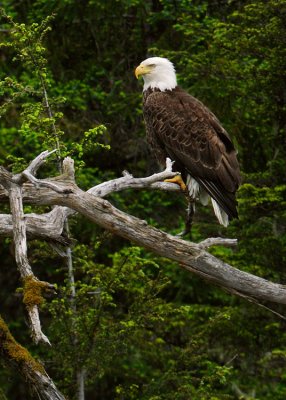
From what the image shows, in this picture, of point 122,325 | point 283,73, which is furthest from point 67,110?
point 122,325

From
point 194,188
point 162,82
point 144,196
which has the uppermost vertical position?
point 162,82

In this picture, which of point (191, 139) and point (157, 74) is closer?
point (191, 139)

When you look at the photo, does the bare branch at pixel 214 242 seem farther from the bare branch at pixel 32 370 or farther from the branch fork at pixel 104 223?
the bare branch at pixel 32 370

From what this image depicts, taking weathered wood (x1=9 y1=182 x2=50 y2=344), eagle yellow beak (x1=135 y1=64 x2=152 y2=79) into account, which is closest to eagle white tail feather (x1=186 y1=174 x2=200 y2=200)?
eagle yellow beak (x1=135 y1=64 x2=152 y2=79)

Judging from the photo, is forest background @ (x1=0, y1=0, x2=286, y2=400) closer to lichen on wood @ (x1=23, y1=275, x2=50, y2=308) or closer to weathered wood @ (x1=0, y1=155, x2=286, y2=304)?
weathered wood @ (x1=0, y1=155, x2=286, y2=304)

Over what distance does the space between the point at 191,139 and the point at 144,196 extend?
3.62 meters

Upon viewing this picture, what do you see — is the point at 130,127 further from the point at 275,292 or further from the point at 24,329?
the point at 275,292

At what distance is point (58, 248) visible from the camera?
7645mm

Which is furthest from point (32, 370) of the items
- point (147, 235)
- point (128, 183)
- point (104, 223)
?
point (128, 183)

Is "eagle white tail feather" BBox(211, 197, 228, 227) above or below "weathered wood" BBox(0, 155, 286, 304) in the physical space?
below

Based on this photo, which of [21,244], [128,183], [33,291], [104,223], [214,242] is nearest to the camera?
[33,291]

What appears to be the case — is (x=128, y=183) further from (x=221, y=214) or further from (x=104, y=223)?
(x=221, y=214)

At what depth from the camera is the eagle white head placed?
10516 mm

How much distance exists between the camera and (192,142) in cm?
1010
